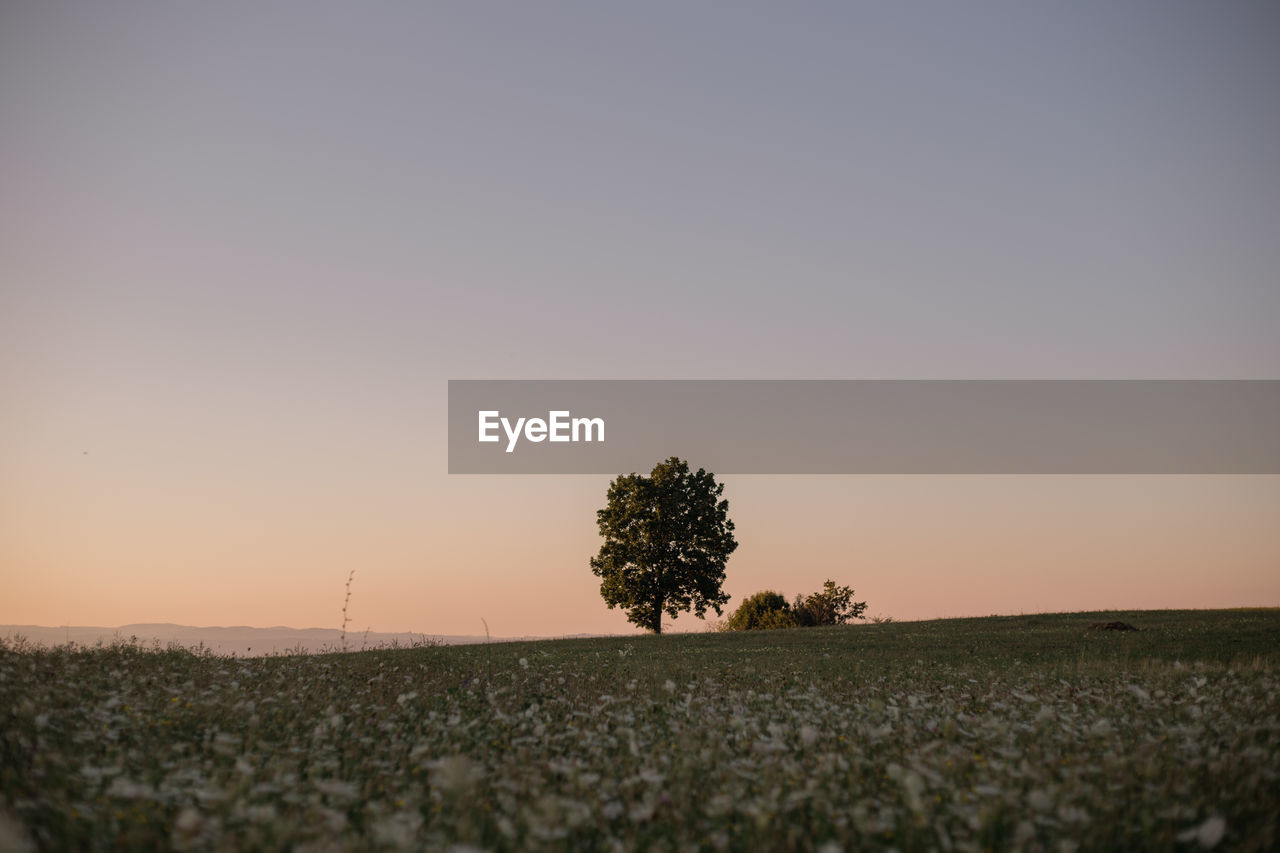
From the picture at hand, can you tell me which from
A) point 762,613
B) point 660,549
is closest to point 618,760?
point 660,549

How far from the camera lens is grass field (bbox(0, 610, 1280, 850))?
224 inches

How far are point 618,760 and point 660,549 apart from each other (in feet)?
136

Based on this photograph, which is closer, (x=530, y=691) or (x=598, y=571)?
(x=530, y=691)

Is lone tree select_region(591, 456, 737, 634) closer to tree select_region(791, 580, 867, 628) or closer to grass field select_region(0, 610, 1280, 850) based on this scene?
tree select_region(791, 580, 867, 628)

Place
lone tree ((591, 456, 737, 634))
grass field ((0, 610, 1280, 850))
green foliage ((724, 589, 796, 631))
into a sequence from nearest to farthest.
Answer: grass field ((0, 610, 1280, 850)) → lone tree ((591, 456, 737, 634)) → green foliage ((724, 589, 796, 631))

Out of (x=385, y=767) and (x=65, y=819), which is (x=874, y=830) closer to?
(x=385, y=767)

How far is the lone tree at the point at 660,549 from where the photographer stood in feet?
159

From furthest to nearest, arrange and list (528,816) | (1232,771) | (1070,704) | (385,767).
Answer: (1070,704)
(385,767)
(1232,771)
(528,816)

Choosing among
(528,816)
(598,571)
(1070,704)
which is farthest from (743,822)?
(598,571)

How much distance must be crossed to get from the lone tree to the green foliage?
27.1 feet

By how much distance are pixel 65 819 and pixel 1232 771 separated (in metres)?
9.41

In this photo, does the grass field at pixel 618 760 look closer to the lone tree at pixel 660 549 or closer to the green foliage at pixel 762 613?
the lone tree at pixel 660 549

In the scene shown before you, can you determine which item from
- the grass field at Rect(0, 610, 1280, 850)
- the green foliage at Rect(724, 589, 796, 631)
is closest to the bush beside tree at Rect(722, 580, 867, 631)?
the green foliage at Rect(724, 589, 796, 631)

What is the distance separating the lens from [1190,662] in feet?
61.9
